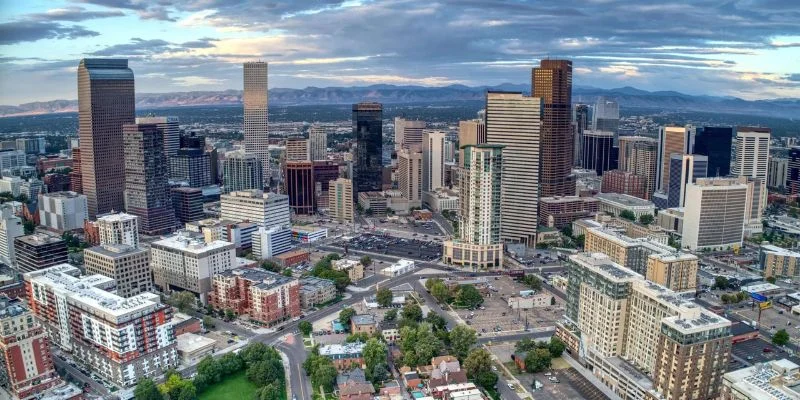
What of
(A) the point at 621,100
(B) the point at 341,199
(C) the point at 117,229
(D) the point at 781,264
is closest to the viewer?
(D) the point at 781,264

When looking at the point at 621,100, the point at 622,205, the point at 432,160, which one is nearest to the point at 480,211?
the point at 622,205

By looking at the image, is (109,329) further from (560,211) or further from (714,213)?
(714,213)

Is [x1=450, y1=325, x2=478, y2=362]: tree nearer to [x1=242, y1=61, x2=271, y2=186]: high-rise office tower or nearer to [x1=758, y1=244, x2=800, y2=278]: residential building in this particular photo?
[x1=758, y1=244, x2=800, y2=278]: residential building

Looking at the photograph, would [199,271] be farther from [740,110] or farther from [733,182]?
[740,110]

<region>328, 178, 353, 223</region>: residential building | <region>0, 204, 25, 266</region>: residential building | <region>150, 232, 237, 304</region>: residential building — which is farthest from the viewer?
<region>328, 178, 353, 223</region>: residential building

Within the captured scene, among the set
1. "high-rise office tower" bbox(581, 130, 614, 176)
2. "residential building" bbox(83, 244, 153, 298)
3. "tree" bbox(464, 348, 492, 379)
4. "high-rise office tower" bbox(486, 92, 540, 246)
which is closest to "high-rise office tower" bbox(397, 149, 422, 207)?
"high-rise office tower" bbox(486, 92, 540, 246)

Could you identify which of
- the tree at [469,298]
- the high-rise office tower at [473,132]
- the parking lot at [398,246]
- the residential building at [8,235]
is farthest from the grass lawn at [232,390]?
the high-rise office tower at [473,132]
